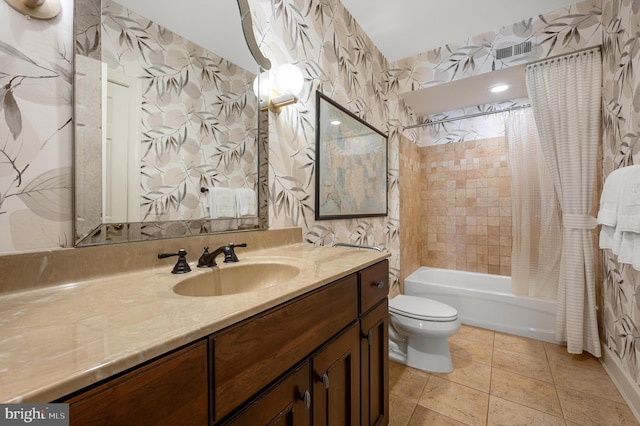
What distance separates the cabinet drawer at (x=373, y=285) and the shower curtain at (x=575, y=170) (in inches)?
66.0

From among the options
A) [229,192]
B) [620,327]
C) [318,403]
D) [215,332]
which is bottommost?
[620,327]

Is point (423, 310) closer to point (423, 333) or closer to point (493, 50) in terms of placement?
point (423, 333)

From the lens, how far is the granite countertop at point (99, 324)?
323 millimetres

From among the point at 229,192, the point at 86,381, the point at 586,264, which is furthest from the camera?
the point at 586,264

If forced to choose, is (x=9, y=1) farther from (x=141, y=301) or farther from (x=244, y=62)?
(x=141, y=301)

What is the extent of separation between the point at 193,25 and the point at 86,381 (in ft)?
3.87

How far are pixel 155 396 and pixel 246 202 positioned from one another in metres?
0.88

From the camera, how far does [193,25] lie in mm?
1008

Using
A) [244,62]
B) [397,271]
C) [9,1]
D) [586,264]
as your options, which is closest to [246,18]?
[244,62]

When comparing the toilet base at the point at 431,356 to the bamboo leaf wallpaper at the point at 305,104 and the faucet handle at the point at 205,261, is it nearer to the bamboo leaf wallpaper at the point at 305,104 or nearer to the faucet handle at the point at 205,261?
the bamboo leaf wallpaper at the point at 305,104

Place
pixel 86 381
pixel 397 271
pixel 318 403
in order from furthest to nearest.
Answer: pixel 397 271 → pixel 318 403 → pixel 86 381

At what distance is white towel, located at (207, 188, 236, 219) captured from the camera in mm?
1080

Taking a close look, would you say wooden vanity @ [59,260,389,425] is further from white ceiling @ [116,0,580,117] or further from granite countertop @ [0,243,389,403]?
white ceiling @ [116,0,580,117]

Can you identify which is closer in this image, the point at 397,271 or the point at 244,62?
the point at 244,62
